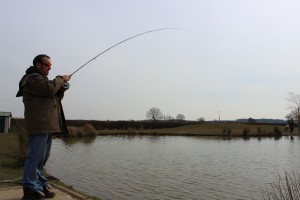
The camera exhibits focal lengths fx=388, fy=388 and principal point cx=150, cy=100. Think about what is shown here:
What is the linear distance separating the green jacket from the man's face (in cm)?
10

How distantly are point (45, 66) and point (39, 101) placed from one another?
535mm

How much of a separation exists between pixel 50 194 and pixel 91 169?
818 cm

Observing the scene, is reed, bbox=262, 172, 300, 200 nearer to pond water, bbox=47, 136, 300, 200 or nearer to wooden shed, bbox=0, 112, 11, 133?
pond water, bbox=47, 136, 300, 200

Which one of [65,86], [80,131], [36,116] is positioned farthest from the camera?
[80,131]

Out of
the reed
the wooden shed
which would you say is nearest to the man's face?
the reed

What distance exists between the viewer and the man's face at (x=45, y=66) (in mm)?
5371

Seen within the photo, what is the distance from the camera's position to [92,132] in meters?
37.6

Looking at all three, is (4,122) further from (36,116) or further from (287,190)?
(36,116)

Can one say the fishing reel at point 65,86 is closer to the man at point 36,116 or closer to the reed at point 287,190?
the man at point 36,116

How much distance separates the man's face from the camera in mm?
5371

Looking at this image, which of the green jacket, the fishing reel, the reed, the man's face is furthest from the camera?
the fishing reel

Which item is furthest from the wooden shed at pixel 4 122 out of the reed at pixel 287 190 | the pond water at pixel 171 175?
the reed at pixel 287 190

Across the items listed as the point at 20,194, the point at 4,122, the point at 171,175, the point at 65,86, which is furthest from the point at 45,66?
the point at 4,122

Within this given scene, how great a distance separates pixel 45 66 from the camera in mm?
5387
